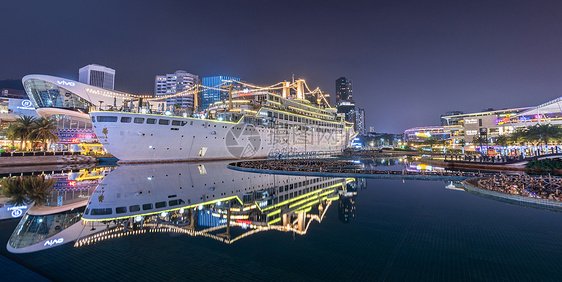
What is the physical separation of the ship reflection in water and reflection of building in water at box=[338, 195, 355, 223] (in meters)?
0.04

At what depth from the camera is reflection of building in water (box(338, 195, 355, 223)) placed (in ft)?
26.8

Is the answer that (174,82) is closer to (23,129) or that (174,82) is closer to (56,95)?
(56,95)

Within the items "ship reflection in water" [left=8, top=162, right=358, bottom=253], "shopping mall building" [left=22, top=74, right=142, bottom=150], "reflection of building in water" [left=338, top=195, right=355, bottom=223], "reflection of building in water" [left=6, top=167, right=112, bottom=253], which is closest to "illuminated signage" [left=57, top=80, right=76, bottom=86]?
"shopping mall building" [left=22, top=74, right=142, bottom=150]

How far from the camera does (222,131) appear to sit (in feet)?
111

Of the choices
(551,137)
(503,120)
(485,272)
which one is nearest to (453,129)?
(503,120)

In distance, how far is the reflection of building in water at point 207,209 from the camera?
23.1ft

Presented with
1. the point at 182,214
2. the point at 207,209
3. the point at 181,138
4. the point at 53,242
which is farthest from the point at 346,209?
the point at 181,138

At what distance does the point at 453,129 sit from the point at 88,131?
401 feet

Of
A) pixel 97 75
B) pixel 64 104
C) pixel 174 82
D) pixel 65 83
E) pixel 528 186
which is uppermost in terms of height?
pixel 97 75

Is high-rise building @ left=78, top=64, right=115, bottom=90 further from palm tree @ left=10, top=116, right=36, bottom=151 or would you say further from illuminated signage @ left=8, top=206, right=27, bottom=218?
illuminated signage @ left=8, top=206, right=27, bottom=218

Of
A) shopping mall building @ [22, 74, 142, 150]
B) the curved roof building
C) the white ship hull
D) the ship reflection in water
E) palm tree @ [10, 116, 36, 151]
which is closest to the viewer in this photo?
the ship reflection in water

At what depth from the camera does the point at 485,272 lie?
445 cm

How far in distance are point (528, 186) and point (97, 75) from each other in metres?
206

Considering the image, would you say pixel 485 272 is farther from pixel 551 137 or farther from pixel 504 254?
pixel 551 137
